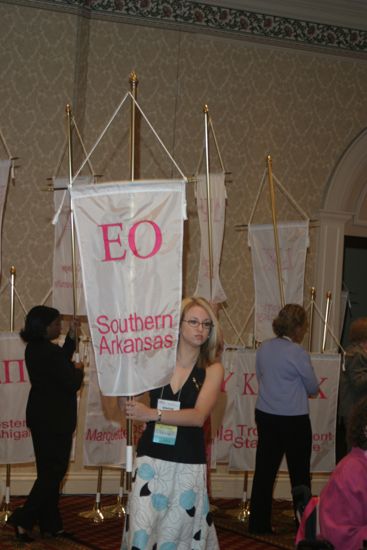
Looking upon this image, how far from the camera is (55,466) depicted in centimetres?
496

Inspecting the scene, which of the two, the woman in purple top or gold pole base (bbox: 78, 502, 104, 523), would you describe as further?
gold pole base (bbox: 78, 502, 104, 523)

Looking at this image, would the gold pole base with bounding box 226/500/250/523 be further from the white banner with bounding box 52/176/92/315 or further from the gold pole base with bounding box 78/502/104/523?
the white banner with bounding box 52/176/92/315

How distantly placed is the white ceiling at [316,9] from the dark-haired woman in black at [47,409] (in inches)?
127

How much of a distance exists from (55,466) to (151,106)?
293cm

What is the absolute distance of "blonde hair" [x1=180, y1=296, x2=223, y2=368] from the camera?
3664 millimetres

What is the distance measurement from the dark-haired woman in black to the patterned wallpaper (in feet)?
4.69

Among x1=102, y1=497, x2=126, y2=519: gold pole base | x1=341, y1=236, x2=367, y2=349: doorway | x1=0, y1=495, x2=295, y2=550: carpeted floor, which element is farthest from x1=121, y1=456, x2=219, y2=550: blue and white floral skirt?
x1=341, y1=236, x2=367, y2=349: doorway

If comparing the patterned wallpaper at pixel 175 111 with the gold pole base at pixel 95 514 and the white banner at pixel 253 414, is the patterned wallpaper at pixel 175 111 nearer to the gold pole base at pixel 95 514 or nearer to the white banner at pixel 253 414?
the white banner at pixel 253 414

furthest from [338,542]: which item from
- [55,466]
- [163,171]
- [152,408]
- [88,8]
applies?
[88,8]

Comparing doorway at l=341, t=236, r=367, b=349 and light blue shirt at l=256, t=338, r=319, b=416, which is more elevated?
doorway at l=341, t=236, r=367, b=349

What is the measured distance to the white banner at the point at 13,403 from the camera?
18.0 ft

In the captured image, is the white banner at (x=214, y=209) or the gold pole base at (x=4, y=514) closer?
the gold pole base at (x=4, y=514)

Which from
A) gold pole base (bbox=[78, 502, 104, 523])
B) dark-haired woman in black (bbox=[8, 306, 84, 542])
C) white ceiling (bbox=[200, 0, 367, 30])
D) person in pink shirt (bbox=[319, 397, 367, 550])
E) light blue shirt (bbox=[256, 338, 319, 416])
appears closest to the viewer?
person in pink shirt (bbox=[319, 397, 367, 550])

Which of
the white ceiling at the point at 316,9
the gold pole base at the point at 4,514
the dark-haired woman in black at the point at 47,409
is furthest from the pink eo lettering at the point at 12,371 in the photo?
the white ceiling at the point at 316,9
